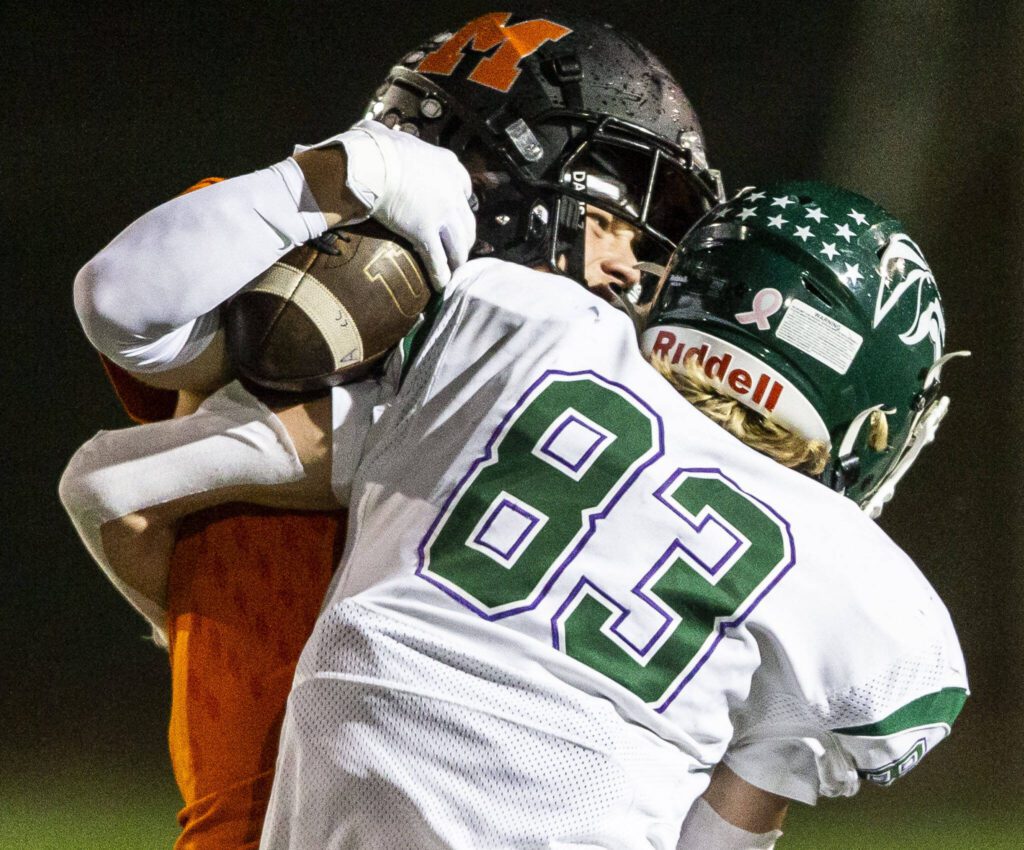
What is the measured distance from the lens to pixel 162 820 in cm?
284

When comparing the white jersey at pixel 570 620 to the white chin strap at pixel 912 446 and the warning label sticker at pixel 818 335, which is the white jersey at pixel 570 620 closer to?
the warning label sticker at pixel 818 335

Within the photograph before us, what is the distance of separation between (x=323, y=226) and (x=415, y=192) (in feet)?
0.28

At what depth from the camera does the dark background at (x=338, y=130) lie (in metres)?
2.88

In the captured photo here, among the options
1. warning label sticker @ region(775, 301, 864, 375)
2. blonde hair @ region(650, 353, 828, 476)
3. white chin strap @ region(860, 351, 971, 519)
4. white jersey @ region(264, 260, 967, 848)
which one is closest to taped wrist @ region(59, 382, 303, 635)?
white jersey @ region(264, 260, 967, 848)

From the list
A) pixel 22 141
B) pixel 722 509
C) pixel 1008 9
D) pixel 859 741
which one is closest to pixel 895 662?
pixel 859 741

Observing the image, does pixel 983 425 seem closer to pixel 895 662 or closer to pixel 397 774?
pixel 895 662

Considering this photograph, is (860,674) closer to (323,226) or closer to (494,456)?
(494,456)

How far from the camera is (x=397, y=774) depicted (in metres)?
0.97

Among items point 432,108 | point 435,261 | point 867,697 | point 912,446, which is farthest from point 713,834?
point 432,108

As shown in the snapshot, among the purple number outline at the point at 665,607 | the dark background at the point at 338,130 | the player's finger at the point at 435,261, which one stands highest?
the player's finger at the point at 435,261

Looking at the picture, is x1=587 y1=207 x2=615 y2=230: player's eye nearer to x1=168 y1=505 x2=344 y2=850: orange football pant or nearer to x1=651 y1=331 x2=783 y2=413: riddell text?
x1=651 y1=331 x2=783 y2=413: riddell text

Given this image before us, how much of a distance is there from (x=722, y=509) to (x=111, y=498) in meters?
0.54

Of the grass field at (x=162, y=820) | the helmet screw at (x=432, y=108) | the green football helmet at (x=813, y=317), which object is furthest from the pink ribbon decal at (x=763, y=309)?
the grass field at (x=162, y=820)

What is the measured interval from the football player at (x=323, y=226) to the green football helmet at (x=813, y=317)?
0.76 feet
